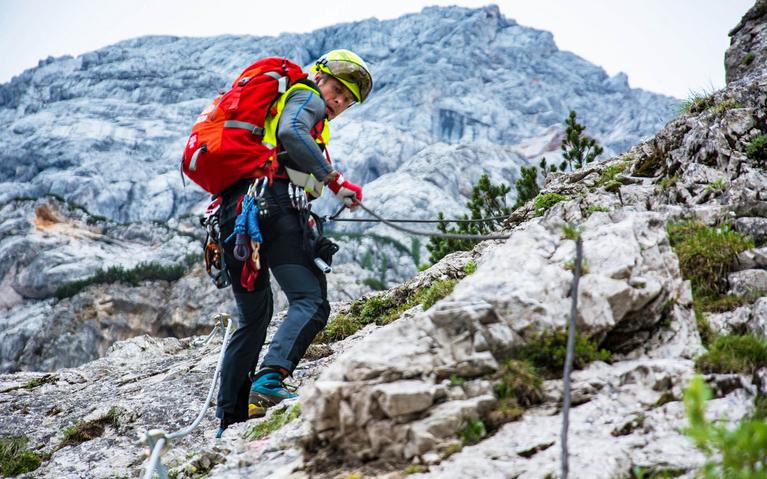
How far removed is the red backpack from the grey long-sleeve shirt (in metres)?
0.22

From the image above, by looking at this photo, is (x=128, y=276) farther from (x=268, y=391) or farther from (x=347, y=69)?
(x=268, y=391)

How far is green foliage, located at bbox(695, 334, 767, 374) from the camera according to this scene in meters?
3.51

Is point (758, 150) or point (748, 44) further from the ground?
point (748, 44)

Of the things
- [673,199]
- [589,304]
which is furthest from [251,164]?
[673,199]

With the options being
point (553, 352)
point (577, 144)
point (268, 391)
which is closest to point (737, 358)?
point (553, 352)

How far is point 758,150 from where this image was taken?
A: 22.6 ft

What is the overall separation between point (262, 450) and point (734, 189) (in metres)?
5.55

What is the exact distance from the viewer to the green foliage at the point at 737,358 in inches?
138

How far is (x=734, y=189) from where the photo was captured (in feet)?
20.6

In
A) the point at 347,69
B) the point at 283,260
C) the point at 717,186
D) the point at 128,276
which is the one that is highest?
the point at 347,69

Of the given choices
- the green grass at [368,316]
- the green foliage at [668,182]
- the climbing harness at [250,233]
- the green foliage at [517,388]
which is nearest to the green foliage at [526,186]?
the green grass at [368,316]

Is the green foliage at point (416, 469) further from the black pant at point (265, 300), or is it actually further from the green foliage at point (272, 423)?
the black pant at point (265, 300)

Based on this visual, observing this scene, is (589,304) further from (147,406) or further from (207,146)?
(147,406)

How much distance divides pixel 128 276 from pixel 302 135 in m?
76.5
